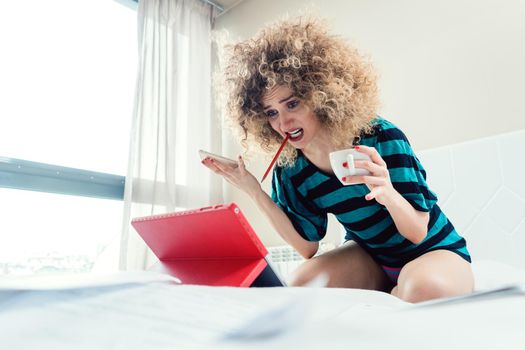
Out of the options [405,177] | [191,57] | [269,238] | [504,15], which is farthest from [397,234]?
[191,57]

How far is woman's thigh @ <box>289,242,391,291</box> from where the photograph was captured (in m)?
1.05

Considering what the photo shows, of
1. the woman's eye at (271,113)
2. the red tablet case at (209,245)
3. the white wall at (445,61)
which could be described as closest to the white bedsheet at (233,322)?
the red tablet case at (209,245)

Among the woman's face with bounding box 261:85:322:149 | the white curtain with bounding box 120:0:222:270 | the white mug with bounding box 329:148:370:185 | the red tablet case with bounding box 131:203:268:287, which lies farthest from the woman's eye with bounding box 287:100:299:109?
the white curtain with bounding box 120:0:222:270

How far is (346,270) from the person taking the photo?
42.1 inches

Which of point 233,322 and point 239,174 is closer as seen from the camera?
point 233,322

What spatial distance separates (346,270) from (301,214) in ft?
0.70

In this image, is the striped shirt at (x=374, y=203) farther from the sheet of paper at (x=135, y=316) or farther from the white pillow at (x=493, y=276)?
the sheet of paper at (x=135, y=316)

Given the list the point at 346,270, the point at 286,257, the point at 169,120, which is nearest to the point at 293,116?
the point at 346,270

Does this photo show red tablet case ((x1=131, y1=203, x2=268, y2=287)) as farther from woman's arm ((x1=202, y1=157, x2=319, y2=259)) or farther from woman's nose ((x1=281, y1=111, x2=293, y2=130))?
woman's nose ((x1=281, y1=111, x2=293, y2=130))

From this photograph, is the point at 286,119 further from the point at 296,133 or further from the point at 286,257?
the point at 286,257

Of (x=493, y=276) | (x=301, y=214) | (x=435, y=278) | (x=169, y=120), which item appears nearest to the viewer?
(x=435, y=278)

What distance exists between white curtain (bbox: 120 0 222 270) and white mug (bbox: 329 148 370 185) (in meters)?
1.69

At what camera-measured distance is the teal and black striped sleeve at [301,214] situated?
1197 mm

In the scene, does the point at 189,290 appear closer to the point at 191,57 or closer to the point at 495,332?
the point at 495,332
